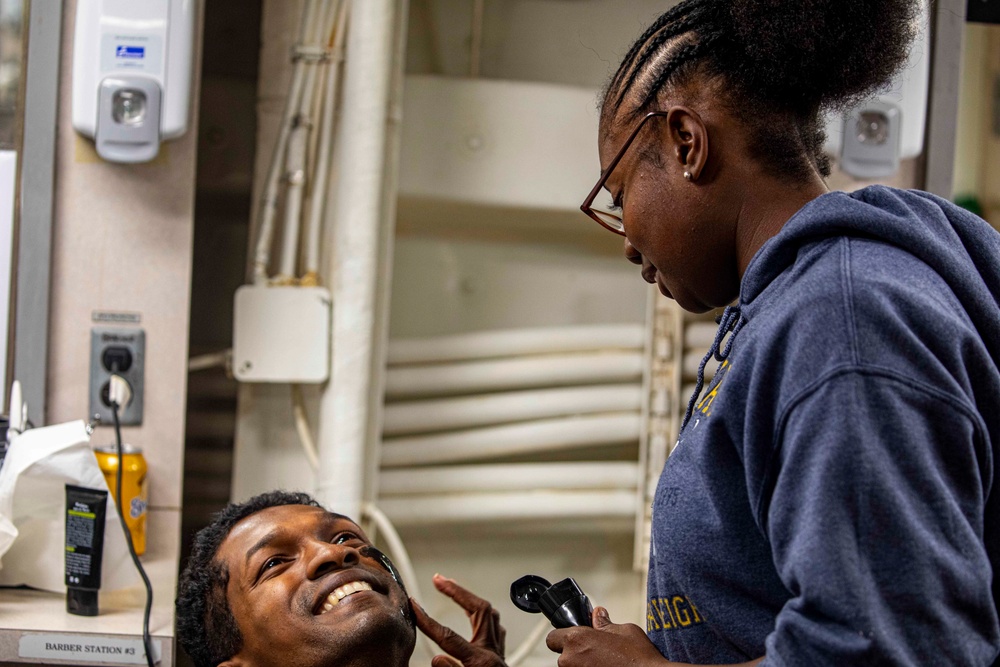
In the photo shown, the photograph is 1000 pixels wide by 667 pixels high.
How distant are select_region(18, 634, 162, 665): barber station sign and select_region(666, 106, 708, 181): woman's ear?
124 centimetres

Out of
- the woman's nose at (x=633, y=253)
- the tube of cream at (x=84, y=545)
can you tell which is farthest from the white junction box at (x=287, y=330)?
the woman's nose at (x=633, y=253)

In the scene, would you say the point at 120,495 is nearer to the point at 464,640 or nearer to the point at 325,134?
the point at 464,640

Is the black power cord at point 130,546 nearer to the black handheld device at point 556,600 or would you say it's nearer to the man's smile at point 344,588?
the man's smile at point 344,588

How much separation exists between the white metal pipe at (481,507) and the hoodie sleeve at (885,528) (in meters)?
1.84

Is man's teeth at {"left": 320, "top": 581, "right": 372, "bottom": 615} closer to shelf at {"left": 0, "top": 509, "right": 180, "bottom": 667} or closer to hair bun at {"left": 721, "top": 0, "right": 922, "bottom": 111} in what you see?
shelf at {"left": 0, "top": 509, "right": 180, "bottom": 667}

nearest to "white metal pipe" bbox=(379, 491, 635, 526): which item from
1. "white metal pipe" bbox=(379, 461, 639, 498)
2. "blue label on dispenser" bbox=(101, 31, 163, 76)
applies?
"white metal pipe" bbox=(379, 461, 639, 498)

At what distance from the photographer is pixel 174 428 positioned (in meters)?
2.08

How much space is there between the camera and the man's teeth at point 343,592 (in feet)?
4.69

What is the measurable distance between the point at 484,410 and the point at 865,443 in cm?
186

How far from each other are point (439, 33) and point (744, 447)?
2.10 m

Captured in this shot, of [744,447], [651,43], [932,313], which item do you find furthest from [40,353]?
[932,313]

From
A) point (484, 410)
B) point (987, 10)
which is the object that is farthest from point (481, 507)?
point (987, 10)

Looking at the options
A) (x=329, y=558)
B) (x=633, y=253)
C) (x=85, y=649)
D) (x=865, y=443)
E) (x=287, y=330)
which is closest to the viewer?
(x=865, y=443)

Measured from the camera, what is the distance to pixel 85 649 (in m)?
1.65
